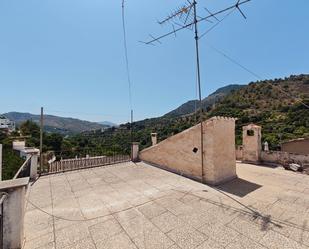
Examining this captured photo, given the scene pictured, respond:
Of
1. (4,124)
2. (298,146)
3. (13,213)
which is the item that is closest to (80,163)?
(13,213)

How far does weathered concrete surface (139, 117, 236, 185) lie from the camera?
24.4ft

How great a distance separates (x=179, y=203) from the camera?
527 centimetres

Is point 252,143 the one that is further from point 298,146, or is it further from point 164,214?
point 164,214

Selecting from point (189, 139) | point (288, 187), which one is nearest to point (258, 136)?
point (288, 187)

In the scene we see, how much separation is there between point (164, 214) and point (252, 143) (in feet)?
29.7

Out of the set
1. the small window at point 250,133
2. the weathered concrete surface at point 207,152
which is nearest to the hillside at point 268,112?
the small window at point 250,133

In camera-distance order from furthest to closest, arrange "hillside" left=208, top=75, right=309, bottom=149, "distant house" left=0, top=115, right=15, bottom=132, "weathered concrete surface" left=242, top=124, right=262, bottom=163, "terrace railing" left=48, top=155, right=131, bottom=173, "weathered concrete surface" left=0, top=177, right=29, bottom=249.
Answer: "distant house" left=0, top=115, right=15, bottom=132, "hillside" left=208, top=75, right=309, bottom=149, "weathered concrete surface" left=242, top=124, right=262, bottom=163, "terrace railing" left=48, top=155, right=131, bottom=173, "weathered concrete surface" left=0, top=177, right=29, bottom=249

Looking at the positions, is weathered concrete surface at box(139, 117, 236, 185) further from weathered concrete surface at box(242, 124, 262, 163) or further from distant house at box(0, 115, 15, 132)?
distant house at box(0, 115, 15, 132)

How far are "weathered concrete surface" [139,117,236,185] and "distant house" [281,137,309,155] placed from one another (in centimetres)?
874

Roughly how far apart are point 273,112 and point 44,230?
41.4m

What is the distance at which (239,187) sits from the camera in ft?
22.9

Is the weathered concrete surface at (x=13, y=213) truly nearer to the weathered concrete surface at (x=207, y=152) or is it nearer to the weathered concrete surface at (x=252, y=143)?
the weathered concrete surface at (x=207, y=152)

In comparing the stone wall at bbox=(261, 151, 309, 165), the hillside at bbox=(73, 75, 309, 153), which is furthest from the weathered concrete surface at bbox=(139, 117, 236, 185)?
the hillside at bbox=(73, 75, 309, 153)

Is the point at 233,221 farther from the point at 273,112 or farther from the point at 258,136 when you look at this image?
the point at 273,112
